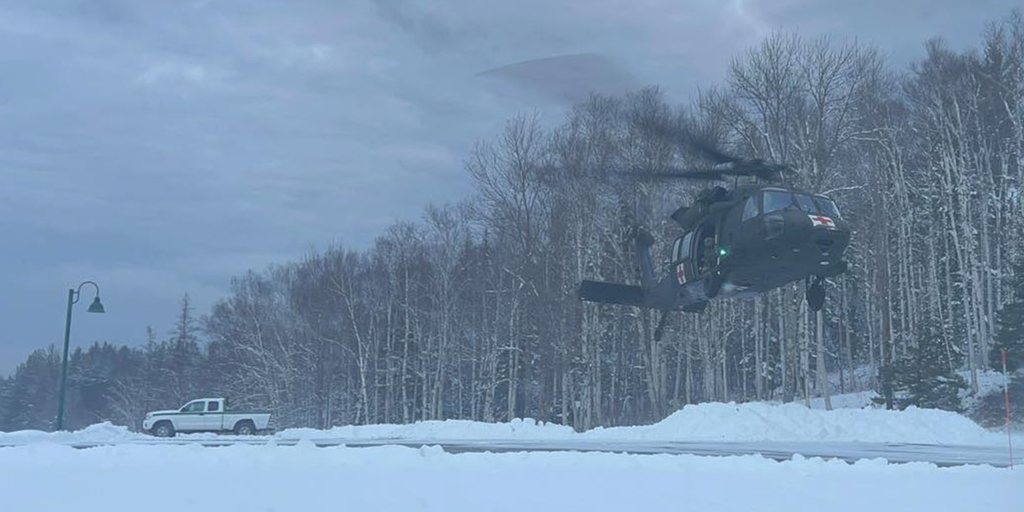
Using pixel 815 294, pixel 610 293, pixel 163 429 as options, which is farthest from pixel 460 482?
pixel 163 429

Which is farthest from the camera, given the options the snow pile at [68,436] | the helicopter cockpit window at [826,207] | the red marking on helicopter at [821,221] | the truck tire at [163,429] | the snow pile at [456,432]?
the truck tire at [163,429]

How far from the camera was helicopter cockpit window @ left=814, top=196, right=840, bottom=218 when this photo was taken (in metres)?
13.3

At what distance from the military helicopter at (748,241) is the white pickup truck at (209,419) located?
25227 mm

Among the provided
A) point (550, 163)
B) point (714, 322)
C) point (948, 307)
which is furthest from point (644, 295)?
point (948, 307)

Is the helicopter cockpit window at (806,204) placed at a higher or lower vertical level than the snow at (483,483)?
higher

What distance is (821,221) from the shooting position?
12969 millimetres

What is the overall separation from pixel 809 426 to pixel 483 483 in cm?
1703

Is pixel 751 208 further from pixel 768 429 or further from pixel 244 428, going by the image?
pixel 244 428

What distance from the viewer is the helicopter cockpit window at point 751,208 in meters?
13.2

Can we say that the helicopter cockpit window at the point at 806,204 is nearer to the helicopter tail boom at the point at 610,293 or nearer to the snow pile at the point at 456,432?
the helicopter tail boom at the point at 610,293

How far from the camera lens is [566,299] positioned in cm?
3838

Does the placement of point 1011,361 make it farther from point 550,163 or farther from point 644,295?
point 644,295

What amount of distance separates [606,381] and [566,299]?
14.0m

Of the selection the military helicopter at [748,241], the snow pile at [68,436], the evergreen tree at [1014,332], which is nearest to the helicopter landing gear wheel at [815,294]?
the military helicopter at [748,241]
